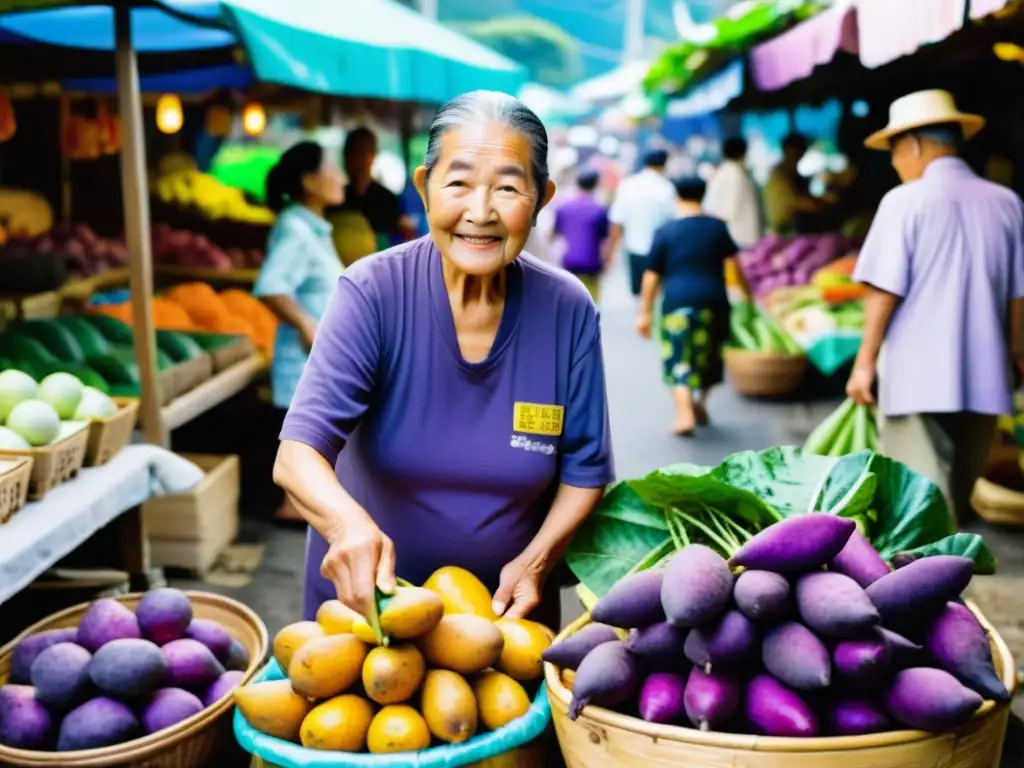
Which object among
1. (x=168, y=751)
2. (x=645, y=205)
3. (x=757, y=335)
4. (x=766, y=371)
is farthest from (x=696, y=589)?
(x=645, y=205)

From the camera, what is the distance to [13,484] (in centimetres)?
300

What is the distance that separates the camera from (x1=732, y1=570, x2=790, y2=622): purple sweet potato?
56.0 inches

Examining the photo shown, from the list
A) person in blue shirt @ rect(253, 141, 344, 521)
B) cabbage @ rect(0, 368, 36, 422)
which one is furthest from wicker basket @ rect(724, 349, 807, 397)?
cabbage @ rect(0, 368, 36, 422)

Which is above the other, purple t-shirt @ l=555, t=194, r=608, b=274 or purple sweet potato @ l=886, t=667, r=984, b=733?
purple t-shirt @ l=555, t=194, r=608, b=274

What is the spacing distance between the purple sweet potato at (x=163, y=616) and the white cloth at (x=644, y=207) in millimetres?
7826

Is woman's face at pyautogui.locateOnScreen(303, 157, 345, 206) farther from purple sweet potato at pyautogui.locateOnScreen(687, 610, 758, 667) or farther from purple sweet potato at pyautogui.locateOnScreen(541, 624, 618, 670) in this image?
purple sweet potato at pyautogui.locateOnScreen(687, 610, 758, 667)

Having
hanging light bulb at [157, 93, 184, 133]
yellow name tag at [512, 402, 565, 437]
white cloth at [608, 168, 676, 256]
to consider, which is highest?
hanging light bulb at [157, 93, 184, 133]

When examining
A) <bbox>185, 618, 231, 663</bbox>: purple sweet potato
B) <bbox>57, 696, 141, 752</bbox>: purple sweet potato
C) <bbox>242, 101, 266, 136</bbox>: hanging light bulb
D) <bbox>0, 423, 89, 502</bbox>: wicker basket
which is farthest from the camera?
<bbox>242, 101, 266, 136</bbox>: hanging light bulb

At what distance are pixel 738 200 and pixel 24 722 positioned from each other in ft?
31.6

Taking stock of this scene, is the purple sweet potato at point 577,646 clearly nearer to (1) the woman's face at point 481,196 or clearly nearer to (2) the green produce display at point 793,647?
(2) the green produce display at point 793,647

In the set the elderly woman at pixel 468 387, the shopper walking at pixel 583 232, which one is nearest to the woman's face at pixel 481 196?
Answer: the elderly woman at pixel 468 387

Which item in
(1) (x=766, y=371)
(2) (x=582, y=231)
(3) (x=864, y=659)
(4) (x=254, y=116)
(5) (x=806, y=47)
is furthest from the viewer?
(2) (x=582, y=231)

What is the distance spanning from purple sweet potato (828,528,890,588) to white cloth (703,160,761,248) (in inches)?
366

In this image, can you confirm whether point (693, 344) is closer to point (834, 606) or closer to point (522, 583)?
point (522, 583)
